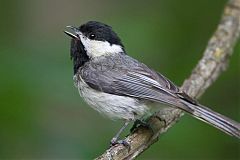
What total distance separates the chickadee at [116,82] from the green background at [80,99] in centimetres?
23

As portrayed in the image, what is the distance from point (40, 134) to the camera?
3.52 meters

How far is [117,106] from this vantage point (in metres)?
3.38

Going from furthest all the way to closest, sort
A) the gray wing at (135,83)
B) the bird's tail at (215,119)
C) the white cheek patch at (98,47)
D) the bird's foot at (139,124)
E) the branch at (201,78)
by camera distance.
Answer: the white cheek patch at (98,47) → the bird's foot at (139,124) → the gray wing at (135,83) → the branch at (201,78) → the bird's tail at (215,119)

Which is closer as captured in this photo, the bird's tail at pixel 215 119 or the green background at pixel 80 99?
the bird's tail at pixel 215 119

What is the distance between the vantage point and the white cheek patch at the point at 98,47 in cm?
375

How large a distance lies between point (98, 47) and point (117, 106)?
0.57 metres

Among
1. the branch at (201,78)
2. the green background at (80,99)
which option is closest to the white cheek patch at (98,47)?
Result: the green background at (80,99)

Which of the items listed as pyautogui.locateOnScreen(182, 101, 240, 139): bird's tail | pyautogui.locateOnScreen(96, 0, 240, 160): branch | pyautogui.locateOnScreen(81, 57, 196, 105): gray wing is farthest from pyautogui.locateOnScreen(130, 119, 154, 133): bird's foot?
pyautogui.locateOnScreen(182, 101, 240, 139): bird's tail

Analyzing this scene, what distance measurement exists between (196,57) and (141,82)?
3.32 ft

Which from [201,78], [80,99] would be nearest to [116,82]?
[80,99]

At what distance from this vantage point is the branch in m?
3.12

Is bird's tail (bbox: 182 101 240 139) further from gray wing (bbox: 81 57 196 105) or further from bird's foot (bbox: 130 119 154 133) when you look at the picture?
bird's foot (bbox: 130 119 154 133)

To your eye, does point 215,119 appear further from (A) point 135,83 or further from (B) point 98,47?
(B) point 98,47

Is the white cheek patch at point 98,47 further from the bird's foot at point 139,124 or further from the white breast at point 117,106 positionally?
the bird's foot at point 139,124
